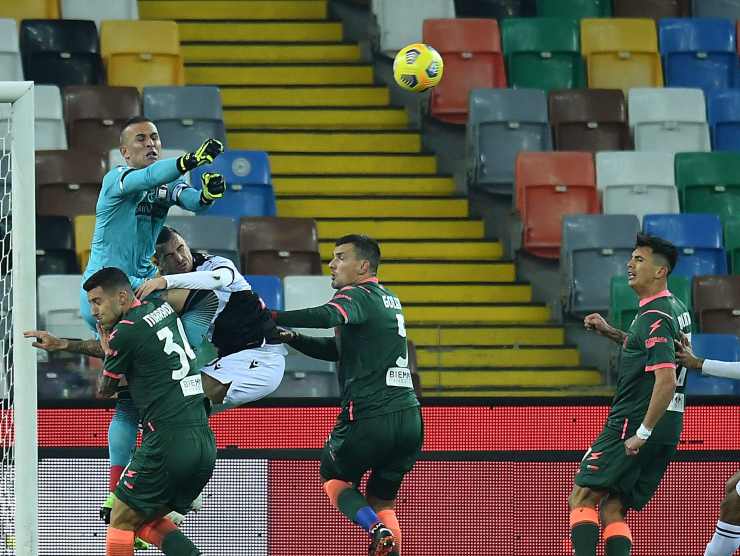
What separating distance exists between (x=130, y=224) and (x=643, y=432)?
2.73 metres

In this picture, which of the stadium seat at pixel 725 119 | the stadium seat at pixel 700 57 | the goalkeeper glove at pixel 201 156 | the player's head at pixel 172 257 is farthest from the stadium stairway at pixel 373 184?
the goalkeeper glove at pixel 201 156

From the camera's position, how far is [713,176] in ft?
43.1

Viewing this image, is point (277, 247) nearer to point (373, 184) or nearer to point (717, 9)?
point (373, 184)

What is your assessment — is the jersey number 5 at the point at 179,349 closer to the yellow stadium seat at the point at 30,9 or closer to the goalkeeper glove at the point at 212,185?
the goalkeeper glove at the point at 212,185

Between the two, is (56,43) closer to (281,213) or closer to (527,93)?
(281,213)

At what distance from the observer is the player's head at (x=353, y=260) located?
825 centimetres

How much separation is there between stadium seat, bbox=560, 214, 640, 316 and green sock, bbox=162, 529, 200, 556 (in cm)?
476

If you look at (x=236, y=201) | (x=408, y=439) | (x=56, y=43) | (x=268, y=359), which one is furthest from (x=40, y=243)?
(x=408, y=439)

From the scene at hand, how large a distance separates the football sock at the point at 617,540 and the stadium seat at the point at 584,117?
19.4 feet

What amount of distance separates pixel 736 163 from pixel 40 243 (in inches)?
217

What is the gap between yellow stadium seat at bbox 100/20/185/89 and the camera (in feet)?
44.4

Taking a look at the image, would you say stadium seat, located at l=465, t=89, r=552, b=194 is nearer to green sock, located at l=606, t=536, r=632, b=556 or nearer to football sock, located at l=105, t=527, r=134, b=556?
green sock, located at l=606, t=536, r=632, b=556

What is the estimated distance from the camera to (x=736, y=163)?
13.1m

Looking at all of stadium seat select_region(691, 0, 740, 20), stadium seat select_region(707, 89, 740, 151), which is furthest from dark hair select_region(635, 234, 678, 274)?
stadium seat select_region(691, 0, 740, 20)
